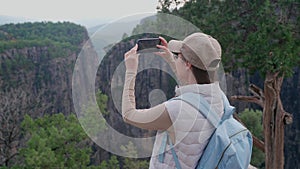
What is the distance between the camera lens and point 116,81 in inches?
44.2

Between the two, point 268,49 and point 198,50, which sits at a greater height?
point 198,50

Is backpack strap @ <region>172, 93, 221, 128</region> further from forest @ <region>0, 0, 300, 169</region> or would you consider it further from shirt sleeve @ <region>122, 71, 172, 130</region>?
forest @ <region>0, 0, 300, 169</region>

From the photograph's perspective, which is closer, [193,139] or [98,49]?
[193,139]

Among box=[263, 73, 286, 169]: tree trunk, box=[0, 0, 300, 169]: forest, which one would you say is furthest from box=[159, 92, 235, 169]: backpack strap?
box=[263, 73, 286, 169]: tree trunk

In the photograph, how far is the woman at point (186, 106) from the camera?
0.91m

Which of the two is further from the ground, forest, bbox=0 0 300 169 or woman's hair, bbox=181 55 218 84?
woman's hair, bbox=181 55 218 84

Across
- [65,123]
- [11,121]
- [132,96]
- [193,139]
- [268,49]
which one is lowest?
[11,121]

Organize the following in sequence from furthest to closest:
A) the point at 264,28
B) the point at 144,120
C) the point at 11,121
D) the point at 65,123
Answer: the point at 11,121 → the point at 65,123 → the point at 264,28 → the point at 144,120

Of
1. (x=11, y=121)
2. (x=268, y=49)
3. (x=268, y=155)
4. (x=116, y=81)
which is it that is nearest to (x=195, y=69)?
(x=116, y=81)

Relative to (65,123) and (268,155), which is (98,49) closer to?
(268,155)

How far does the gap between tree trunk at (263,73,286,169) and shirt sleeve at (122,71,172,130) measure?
387 centimetres

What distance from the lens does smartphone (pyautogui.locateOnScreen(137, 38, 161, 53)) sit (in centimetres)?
101

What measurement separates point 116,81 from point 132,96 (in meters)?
0.17

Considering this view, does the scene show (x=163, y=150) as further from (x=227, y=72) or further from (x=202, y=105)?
(x=227, y=72)
